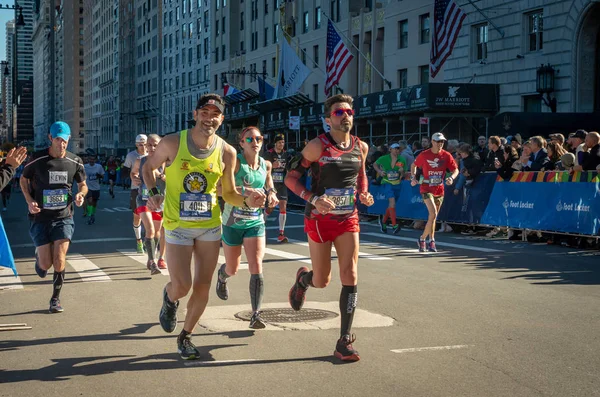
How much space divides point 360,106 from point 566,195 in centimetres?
2403

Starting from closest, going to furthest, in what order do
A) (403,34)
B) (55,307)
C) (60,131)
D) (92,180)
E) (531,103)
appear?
(55,307)
(60,131)
(92,180)
(531,103)
(403,34)

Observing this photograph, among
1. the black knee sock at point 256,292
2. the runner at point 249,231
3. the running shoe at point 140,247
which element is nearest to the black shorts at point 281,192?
the running shoe at point 140,247

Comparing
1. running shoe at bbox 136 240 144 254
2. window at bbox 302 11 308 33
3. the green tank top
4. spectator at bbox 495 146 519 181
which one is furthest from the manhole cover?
window at bbox 302 11 308 33

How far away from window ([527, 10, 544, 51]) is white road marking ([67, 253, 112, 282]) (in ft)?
78.6

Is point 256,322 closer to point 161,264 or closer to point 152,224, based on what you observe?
point 161,264

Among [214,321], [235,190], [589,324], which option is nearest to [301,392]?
[235,190]

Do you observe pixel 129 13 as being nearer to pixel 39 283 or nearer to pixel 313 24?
pixel 313 24

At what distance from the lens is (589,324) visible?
27.1ft

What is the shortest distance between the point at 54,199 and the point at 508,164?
1153 centimetres

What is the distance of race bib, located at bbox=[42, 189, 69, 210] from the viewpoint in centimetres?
948

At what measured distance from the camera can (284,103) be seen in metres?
50.7

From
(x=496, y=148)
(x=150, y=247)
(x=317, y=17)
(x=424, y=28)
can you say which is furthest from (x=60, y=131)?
(x=317, y=17)

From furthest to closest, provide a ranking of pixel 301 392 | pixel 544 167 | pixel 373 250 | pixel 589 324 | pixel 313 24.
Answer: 1. pixel 313 24
2. pixel 544 167
3. pixel 373 250
4. pixel 589 324
5. pixel 301 392

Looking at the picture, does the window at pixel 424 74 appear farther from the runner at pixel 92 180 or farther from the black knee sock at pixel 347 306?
the black knee sock at pixel 347 306
